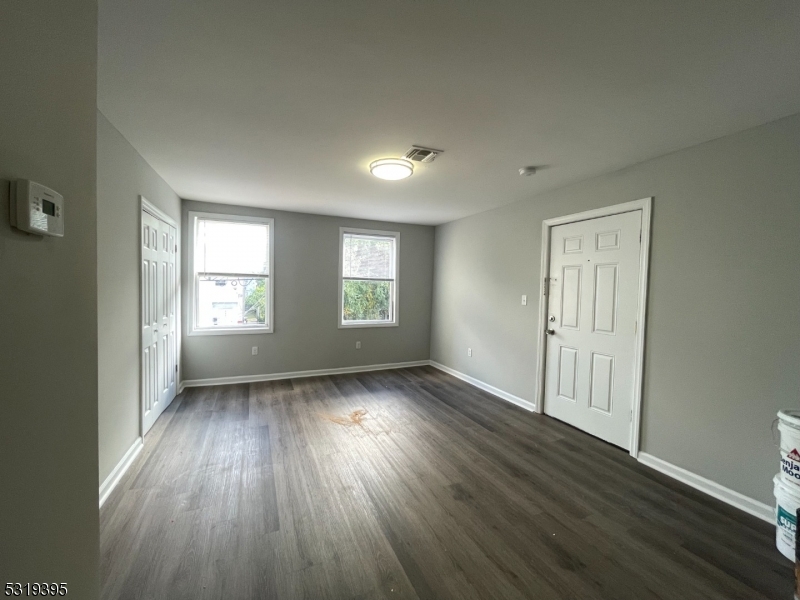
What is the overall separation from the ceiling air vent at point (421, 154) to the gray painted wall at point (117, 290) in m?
2.04

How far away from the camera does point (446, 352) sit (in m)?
5.45

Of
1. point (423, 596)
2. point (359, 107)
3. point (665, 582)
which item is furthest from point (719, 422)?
point (359, 107)

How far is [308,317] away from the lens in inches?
197

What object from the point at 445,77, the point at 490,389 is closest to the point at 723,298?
the point at 445,77

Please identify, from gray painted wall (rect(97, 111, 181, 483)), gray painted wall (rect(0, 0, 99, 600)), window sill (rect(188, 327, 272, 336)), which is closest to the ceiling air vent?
gray painted wall (rect(0, 0, 99, 600))

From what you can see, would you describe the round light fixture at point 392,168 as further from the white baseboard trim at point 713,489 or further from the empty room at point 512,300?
the white baseboard trim at point 713,489

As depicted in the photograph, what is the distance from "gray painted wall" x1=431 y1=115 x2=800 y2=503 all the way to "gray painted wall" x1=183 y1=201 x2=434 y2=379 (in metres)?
3.14

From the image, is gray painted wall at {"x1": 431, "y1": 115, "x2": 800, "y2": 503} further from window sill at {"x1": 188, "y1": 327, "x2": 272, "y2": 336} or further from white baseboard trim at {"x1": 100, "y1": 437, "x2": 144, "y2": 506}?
window sill at {"x1": 188, "y1": 327, "x2": 272, "y2": 336}

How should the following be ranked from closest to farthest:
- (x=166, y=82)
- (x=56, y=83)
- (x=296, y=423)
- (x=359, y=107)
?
(x=56, y=83) < (x=166, y=82) < (x=359, y=107) < (x=296, y=423)

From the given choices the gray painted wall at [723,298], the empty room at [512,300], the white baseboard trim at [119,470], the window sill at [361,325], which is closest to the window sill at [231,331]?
the empty room at [512,300]

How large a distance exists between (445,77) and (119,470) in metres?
3.33

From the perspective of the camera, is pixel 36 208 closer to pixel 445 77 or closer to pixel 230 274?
pixel 445 77

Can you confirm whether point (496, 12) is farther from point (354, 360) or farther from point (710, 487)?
point (354, 360)

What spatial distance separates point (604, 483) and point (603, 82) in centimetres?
263
